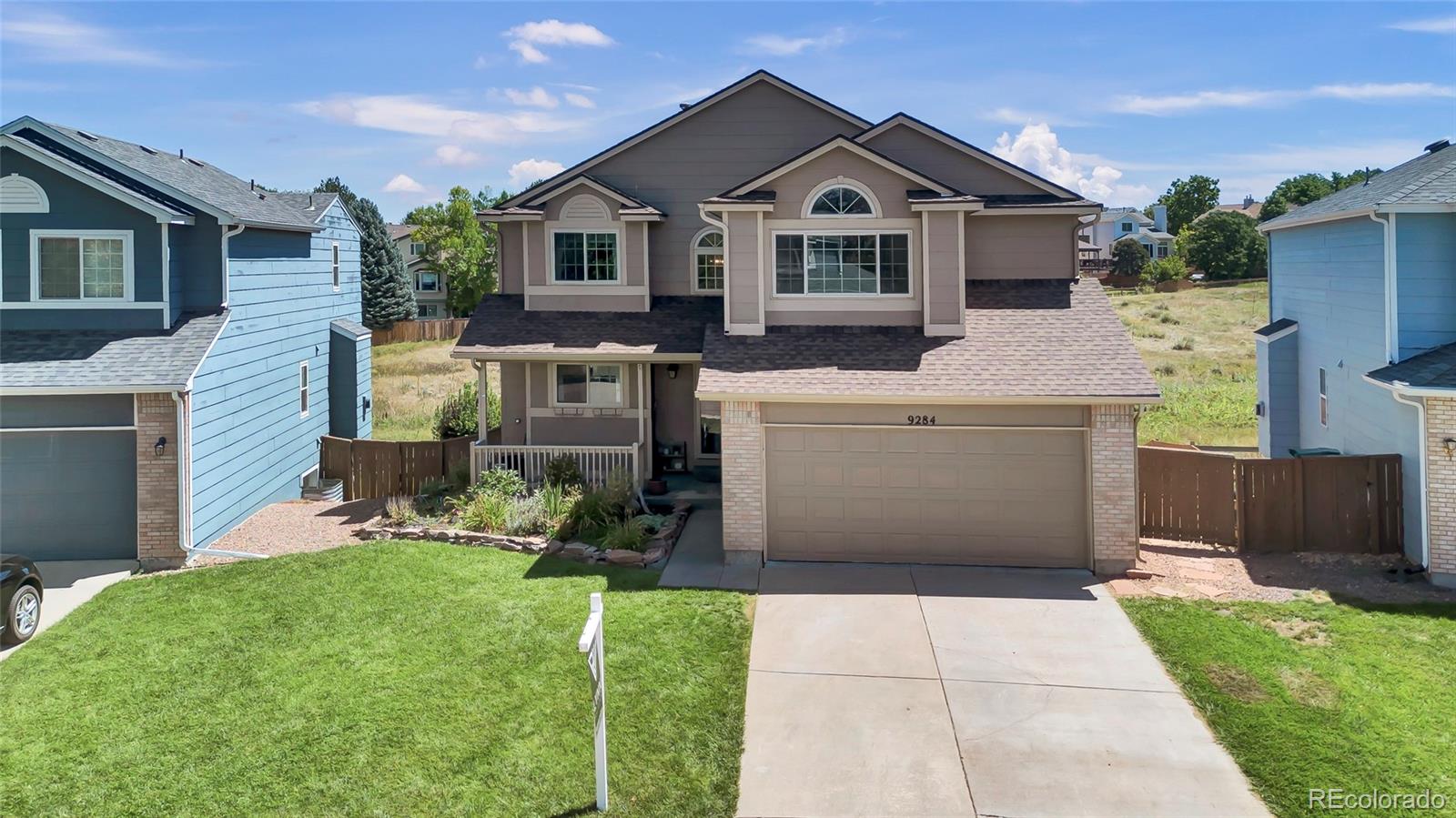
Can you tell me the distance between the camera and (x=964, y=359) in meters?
14.0

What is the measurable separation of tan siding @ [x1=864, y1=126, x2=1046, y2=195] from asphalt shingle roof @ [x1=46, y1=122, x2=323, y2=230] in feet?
37.4

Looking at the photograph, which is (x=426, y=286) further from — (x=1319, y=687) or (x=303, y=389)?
(x=1319, y=687)

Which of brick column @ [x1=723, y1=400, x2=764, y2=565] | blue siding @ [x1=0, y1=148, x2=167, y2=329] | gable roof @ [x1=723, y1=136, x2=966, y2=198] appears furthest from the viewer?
gable roof @ [x1=723, y1=136, x2=966, y2=198]

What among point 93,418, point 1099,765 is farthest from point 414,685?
point 93,418

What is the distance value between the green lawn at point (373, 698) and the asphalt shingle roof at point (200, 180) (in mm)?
7110

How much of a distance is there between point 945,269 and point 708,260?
17.5ft

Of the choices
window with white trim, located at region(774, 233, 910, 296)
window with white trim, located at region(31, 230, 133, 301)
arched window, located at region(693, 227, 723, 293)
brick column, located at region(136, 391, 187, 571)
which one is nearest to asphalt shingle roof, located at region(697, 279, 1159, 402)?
window with white trim, located at region(774, 233, 910, 296)

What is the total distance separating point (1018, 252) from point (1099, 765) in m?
11.0

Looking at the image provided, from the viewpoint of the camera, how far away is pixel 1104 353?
13.8m

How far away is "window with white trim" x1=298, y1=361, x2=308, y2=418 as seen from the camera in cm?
1934

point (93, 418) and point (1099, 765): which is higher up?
point (93, 418)

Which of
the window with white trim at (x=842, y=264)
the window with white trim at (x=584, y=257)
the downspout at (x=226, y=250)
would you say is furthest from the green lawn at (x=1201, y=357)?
the downspout at (x=226, y=250)

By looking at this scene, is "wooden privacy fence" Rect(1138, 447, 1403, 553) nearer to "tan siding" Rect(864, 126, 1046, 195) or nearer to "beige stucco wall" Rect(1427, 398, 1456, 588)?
"beige stucco wall" Rect(1427, 398, 1456, 588)

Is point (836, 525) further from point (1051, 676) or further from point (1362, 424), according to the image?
point (1362, 424)
